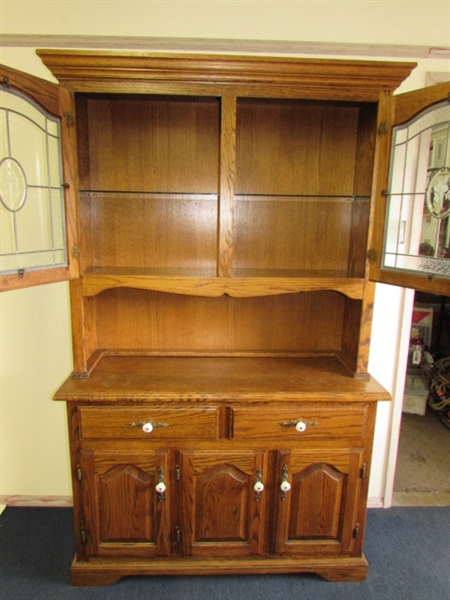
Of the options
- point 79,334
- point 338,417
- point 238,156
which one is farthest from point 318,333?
point 79,334

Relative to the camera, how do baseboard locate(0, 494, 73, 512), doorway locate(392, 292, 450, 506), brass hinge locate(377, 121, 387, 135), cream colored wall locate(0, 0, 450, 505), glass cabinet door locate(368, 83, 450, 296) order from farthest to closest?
doorway locate(392, 292, 450, 506), baseboard locate(0, 494, 73, 512), cream colored wall locate(0, 0, 450, 505), brass hinge locate(377, 121, 387, 135), glass cabinet door locate(368, 83, 450, 296)

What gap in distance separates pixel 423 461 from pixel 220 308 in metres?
1.89

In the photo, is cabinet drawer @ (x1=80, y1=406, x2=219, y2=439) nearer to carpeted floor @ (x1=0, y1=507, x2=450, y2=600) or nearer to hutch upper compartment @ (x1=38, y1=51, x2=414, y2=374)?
hutch upper compartment @ (x1=38, y1=51, x2=414, y2=374)

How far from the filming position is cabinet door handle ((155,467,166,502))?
62.3 inches

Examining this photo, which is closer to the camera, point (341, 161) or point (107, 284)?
point (107, 284)

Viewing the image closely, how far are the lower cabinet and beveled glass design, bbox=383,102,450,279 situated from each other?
25.5 inches

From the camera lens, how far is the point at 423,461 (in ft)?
8.79

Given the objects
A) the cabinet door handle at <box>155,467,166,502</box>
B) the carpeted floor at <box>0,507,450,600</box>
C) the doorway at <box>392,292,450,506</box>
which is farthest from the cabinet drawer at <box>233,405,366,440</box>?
the doorway at <box>392,292,450,506</box>

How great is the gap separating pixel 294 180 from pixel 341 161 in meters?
0.23

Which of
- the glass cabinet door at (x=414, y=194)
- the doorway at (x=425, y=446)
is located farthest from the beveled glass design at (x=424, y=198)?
the doorway at (x=425, y=446)

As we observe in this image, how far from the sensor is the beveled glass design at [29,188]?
1.37 meters

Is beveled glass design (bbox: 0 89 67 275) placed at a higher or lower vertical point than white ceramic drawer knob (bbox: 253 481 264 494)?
higher

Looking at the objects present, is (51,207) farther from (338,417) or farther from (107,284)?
(338,417)

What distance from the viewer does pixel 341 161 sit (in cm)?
180
